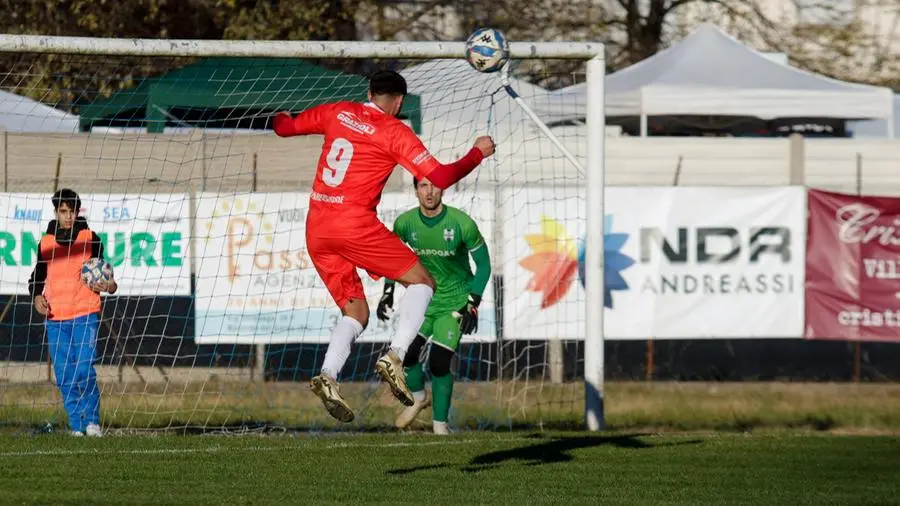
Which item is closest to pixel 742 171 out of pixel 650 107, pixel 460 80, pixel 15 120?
pixel 650 107

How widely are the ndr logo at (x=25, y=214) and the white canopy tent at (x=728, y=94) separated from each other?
6.37 meters

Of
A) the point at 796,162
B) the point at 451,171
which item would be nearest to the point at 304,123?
the point at 451,171

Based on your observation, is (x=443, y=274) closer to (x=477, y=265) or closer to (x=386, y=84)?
(x=477, y=265)

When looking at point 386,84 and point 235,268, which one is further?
point 235,268

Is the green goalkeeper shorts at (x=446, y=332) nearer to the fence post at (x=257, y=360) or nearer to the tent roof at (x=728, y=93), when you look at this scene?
the fence post at (x=257, y=360)

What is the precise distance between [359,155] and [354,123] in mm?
196

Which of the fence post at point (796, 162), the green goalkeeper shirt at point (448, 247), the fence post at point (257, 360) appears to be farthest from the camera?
the fence post at point (796, 162)

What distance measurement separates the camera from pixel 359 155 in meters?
8.52

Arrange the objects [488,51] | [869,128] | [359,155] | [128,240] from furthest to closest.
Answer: [869,128]
[128,240]
[488,51]
[359,155]

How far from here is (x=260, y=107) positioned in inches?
516

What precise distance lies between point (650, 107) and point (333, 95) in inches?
262

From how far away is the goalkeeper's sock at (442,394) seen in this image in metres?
→ 12.0

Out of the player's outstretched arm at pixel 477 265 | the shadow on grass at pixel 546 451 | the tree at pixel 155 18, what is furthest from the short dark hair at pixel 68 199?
the tree at pixel 155 18

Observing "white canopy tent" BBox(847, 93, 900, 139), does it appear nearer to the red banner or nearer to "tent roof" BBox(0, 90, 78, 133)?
the red banner
